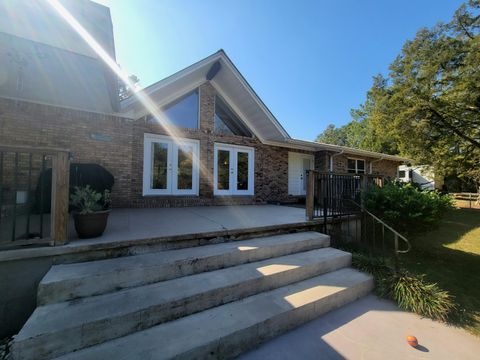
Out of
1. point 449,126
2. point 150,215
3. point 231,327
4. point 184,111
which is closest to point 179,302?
point 231,327

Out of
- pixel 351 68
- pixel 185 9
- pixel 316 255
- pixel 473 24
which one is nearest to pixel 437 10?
pixel 473 24

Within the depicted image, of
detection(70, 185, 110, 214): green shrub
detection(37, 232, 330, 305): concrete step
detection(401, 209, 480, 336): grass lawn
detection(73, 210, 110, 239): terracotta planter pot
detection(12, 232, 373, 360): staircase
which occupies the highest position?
detection(70, 185, 110, 214): green shrub

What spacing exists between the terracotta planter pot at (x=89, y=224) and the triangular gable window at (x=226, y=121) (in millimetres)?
6001

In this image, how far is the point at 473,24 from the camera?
9609 mm

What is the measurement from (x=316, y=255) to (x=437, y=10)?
12809 mm

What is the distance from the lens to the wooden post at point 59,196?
276 cm

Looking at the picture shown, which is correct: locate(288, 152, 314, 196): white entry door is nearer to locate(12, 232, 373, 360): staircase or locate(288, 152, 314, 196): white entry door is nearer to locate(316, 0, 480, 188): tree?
locate(316, 0, 480, 188): tree

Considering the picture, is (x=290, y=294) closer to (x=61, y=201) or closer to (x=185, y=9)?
(x=61, y=201)

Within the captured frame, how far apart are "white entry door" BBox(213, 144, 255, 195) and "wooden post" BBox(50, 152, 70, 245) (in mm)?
5690

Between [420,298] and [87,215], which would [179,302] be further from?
[420,298]

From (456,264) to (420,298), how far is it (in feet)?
10.1

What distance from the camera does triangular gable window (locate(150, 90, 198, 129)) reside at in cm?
766

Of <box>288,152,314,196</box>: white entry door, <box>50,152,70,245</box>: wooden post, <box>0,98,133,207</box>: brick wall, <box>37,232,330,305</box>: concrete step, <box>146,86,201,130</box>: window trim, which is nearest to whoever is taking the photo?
<box>37,232,330,305</box>: concrete step

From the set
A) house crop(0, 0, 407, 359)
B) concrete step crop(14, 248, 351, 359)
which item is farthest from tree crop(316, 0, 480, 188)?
concrete step crop(14, 248, 351, 359)
